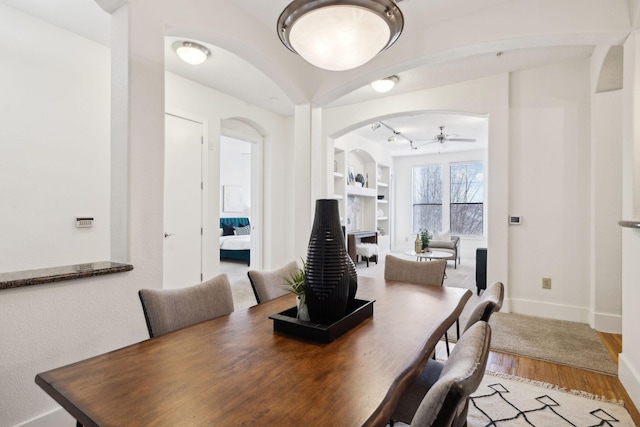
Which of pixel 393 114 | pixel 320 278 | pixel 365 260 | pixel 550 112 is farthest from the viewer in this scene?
pixel 365 260

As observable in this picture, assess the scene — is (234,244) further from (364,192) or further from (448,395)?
(448,395)

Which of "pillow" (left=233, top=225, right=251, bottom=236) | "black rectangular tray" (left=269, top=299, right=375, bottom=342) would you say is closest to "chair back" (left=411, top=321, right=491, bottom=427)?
"black rectangular tray" (left=269, top=299, right=375, bottom=342)

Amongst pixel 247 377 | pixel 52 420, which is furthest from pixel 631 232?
pixel 52 420

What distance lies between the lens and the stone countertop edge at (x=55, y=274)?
1.42m

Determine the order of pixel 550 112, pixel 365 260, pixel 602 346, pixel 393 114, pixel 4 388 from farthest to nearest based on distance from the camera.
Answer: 1. pixel 365 260
2. pixel 393 114
3. pixel 550 112
4. pixel 602 346
5. pixel 4 388

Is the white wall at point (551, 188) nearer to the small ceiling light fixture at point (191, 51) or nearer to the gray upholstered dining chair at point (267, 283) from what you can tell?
the gray upholstered dining chair at point (267, 283)

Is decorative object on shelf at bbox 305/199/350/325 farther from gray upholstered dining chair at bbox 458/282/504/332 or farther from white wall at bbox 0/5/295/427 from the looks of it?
white wall at bbox 0/5/295/427

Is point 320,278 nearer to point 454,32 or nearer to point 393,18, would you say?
point 393,18

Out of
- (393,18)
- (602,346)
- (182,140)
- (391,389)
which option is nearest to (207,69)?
(182,140)

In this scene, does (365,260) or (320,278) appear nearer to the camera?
(320,278)

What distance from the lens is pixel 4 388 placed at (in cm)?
145

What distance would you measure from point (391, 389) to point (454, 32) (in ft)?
8.91

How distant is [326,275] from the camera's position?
1.30 meters

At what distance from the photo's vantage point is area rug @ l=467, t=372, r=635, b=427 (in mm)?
1810
